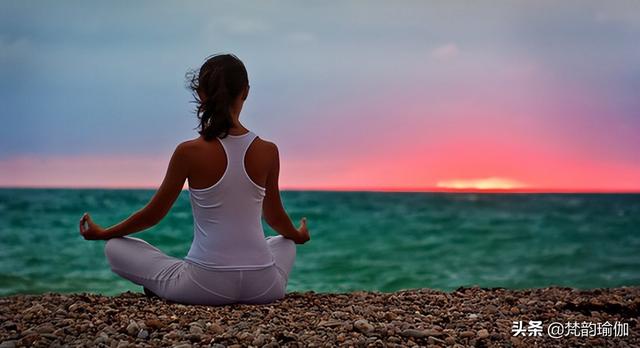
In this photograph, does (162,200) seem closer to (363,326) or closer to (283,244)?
(283,244)

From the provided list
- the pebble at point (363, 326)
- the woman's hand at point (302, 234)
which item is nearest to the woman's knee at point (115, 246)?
the woman's hand at point (302, 234)

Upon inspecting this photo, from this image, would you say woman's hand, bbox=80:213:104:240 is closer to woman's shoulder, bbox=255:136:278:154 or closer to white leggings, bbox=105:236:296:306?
white leggings, bbox=105:236:296:306

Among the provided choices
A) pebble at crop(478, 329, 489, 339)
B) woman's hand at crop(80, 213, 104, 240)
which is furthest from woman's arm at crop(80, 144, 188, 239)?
pebble at crop(478, 329, 489, 339)

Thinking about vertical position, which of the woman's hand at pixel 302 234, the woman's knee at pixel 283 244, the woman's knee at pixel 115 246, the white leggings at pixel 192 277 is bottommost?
the white leggings at pixel 192 277

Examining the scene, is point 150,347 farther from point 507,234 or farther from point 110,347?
point 507,234

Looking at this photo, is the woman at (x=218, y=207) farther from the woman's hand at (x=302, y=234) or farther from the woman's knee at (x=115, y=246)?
the woman's hand at (x=302, y=234)

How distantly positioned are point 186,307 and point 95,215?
72.2ft

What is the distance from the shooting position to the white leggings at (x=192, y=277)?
4.30 metres

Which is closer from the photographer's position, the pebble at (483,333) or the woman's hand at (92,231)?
the pebble at (483,333)

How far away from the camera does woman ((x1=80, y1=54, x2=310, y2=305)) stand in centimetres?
416

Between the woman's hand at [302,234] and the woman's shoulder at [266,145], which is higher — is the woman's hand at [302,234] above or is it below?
below

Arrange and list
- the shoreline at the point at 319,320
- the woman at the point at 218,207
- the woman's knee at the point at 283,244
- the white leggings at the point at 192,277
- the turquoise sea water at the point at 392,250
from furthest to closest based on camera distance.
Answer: the turquoise sea water at the point at 392,250, the woman's knee at the point at 283,244, the white leggings at the point at 192,277, the woman at the point at 218,207, the shoreline at the point at 319,320

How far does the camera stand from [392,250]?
15.5 meters

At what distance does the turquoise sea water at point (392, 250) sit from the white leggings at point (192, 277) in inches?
223
